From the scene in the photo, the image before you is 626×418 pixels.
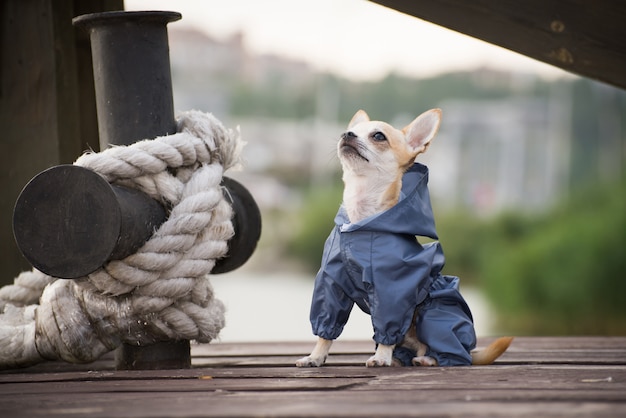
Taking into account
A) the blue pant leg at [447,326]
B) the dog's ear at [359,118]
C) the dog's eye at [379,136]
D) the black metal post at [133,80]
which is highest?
the black metal post at [133,80]

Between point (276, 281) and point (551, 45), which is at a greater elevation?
point (551, 45)

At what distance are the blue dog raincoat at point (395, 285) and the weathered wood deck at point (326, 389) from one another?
0.12 meters

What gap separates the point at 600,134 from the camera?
32.4m

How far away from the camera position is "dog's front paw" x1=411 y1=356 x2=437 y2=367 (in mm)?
2689

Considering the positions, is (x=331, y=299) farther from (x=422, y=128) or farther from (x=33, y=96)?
(x=33, y=96)

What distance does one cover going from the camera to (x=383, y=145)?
2912 mm

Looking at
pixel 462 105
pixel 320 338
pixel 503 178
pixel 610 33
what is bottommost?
pixel 503 178

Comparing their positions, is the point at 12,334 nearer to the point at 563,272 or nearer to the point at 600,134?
the point at 563,272

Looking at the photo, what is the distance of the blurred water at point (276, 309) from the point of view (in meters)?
13.6

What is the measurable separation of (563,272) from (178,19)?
862cm

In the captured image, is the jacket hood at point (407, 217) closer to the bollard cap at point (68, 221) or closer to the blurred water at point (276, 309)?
the bollard cap at point (68, 221)

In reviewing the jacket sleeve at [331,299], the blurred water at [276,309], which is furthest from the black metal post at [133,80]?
the blurred water at [276,309]

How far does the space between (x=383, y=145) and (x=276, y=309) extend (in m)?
13.5

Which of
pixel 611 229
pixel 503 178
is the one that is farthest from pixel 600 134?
pixel 611 229
